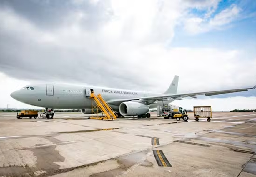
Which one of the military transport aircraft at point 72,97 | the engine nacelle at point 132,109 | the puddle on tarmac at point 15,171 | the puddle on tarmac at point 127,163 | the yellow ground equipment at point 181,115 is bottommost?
the yellow ground equipment at point 181,115

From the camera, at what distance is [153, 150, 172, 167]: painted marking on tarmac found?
371 cm

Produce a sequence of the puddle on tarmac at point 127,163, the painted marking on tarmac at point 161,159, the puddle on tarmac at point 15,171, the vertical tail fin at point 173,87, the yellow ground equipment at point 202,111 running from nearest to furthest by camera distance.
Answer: the puddle on tarmac at point 15,171, the puddle on tarmac at point 127,163, the painted marking on tarmac at point 161,159, the yellow ground equipment at point 202,111, the vertical tail fin at point 173,87

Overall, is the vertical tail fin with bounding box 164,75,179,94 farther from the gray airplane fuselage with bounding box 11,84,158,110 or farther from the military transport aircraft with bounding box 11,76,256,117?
the gray airplane fuselage with bounding box 11,84,158,110

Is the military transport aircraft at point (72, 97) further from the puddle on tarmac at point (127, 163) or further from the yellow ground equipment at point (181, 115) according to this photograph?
the puddle on tarmac at point (127, 163)

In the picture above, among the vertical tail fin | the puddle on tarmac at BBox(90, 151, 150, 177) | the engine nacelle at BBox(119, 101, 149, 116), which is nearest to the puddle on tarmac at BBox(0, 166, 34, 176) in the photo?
the puddle on tarmac at BBox(90, 151, 150, 177)

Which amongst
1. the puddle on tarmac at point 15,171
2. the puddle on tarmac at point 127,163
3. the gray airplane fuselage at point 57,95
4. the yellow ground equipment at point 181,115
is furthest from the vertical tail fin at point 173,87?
the puddle on tarmac at point 15,171

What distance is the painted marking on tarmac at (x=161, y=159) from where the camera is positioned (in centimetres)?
371

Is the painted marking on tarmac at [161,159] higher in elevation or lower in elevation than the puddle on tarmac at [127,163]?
lower

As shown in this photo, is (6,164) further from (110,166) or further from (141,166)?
(141,166)

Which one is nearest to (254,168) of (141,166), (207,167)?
(207,167)

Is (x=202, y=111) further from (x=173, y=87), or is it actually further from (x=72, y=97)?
(x=72, y=97)

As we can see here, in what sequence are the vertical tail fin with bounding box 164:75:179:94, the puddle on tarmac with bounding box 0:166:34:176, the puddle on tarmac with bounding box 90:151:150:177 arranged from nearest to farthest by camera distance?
the puddle on tarmac with bounding box 0:166:34:176 < the puddle on tarmac with bounding box 90:151:150:177 < the vertical tail fin with bounding box 164:75:179:94

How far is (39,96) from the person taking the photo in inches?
675

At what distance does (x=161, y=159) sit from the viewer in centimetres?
408
